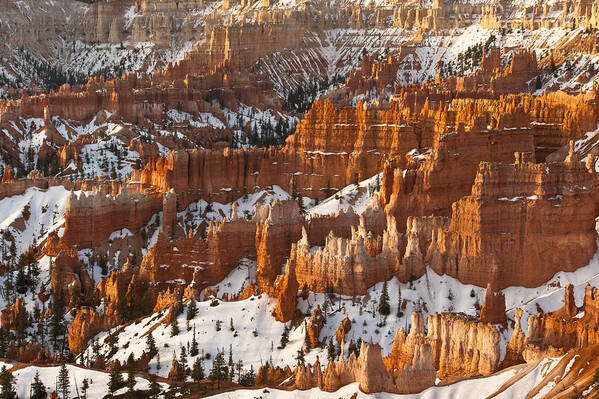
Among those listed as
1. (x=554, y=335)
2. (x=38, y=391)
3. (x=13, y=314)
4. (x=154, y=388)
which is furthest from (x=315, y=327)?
(x=13, y=314)

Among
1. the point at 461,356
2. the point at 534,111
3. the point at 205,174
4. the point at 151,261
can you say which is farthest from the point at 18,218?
the point at 461,356

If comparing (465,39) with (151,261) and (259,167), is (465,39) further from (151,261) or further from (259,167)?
(151,261)

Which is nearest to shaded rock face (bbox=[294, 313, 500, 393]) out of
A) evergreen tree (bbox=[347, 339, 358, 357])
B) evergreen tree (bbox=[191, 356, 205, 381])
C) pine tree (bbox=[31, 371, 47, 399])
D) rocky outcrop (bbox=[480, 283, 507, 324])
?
evergreen tree (bbox=[347, 339, 358, 357])

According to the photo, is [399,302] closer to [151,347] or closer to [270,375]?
[270,375]

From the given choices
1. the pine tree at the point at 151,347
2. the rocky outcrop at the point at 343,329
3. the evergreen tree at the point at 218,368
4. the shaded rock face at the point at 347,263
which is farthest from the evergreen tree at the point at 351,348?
the pine tree at the point at 151,347

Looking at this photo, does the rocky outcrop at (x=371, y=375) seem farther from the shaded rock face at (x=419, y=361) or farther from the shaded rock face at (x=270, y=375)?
the shaded rock face at (x=270, y=375)

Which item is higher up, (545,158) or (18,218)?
(545,158)
